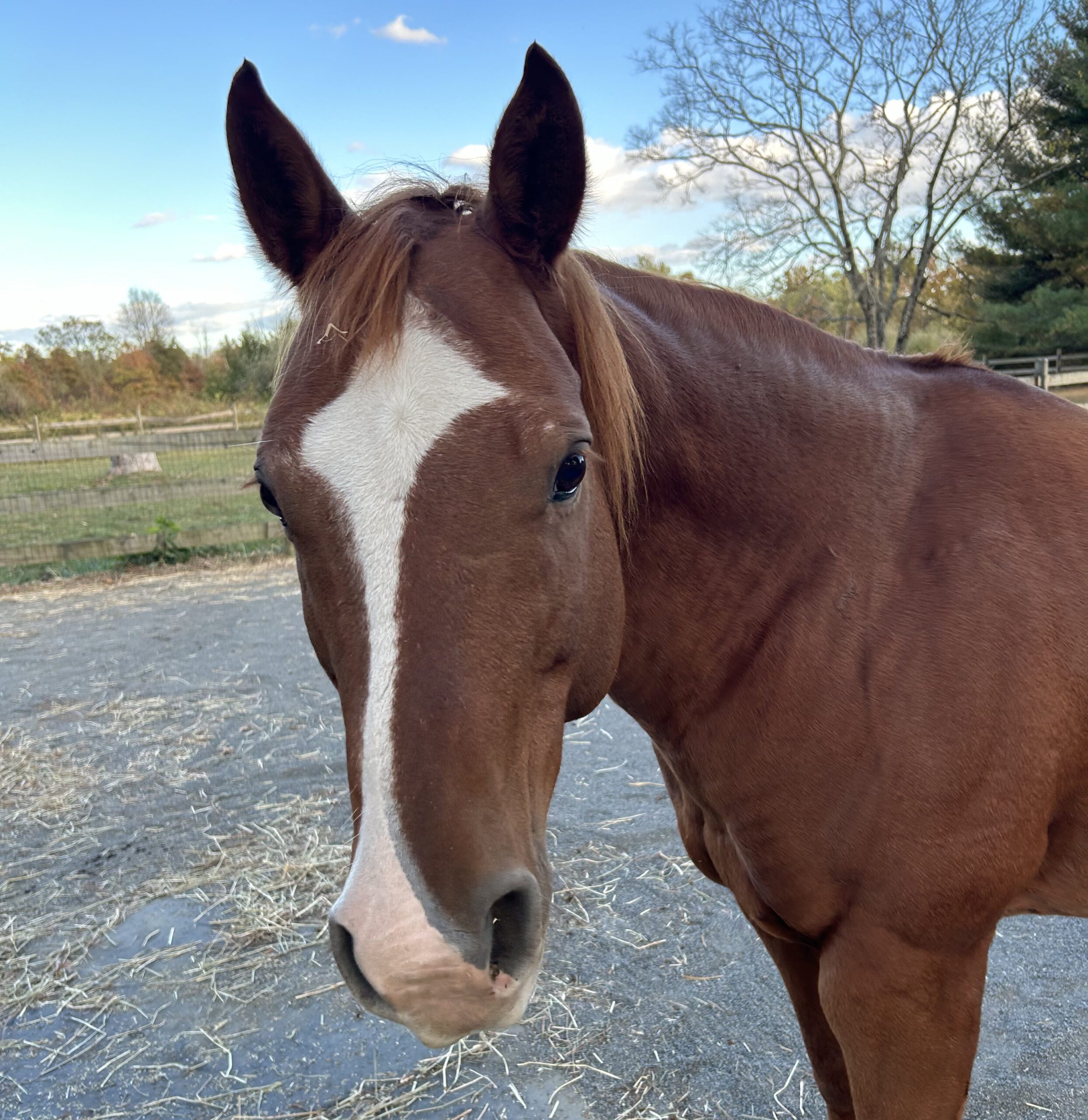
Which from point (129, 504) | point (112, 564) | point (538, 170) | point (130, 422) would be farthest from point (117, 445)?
point (538, 170)

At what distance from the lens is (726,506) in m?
1.61

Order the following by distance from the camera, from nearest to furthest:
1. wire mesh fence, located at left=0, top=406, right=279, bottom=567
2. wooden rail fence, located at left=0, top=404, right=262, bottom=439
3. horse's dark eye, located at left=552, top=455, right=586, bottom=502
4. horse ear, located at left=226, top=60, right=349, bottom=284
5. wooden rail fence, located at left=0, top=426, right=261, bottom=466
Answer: horse's dark eye, located at left=552, top=455, right=586, bottom=502
horse ear, located at left=226, top=60, right=349, bottom=284
wire mesh fence, located at left=0, top=406, right=279, bottom=567
wooden rail fence, located at left=0, top=426, right=261, bottom=466
wooden rail fence, located at left=0, top=404, right=262, bottom=439

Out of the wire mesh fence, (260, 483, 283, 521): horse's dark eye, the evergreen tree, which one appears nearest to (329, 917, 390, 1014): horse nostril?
(260, 483, 283, 521): horse's dark eye

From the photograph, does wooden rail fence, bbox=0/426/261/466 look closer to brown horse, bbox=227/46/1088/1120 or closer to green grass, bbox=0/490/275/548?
green grass, bbox=0/490/275/548

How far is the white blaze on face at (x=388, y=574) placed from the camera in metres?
0.97

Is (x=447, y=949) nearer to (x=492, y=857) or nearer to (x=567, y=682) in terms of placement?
(x=492, y=857)

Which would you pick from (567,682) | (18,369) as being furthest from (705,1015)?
(18,369)

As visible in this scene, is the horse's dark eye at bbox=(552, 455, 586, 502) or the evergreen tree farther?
the evergreen tree

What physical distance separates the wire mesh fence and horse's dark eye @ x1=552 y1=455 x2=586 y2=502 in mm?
8729

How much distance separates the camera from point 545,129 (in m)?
1.34

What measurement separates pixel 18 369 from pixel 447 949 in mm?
35192

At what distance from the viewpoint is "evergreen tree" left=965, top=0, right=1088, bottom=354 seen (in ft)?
55.7

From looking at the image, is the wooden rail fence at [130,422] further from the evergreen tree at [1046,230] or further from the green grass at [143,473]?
the evergreen tree at [1046,230]

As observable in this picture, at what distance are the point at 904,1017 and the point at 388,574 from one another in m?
1.30
